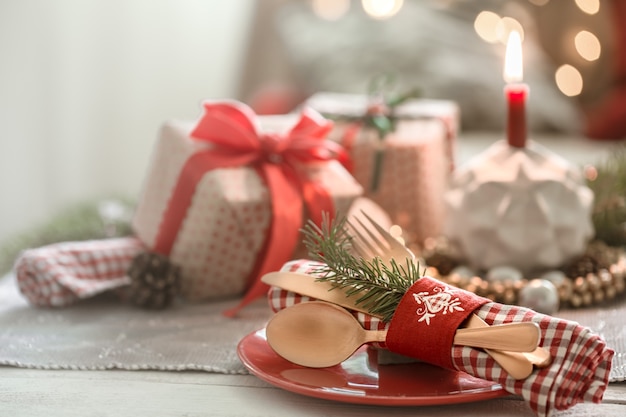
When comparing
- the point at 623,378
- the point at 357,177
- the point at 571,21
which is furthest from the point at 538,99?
the point at 623,378

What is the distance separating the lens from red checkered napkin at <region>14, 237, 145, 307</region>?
38.9 inches

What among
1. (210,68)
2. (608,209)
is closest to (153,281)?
(608,209)

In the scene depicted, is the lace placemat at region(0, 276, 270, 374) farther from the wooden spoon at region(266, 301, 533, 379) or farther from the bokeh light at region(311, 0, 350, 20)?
the bokeh light at region(311, 0, 350, 20)

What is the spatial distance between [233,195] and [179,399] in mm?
335

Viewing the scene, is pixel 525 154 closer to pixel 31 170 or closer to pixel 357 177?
pixel 357 177

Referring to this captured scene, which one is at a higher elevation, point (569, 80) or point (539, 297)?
point (569, 80)

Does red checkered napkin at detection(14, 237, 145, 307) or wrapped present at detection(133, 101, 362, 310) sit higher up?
wrapped present at detection(133, 101, 362, 310)

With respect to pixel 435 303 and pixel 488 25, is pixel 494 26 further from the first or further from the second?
pixel 435 303

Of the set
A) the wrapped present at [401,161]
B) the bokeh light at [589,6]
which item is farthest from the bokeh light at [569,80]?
the wrapped present at [401,161]

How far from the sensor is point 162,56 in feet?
7.07

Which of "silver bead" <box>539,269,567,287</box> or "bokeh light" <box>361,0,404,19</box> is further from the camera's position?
"bokeh light" <box>361,0,404,19</box>

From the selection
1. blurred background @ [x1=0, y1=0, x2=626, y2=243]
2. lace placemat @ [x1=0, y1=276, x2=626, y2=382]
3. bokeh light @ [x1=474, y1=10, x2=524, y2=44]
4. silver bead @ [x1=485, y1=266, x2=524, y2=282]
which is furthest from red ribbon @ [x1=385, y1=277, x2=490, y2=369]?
bokeh light @ [x1=474, y1=10, x2=524, y2=44]

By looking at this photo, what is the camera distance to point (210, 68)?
7.53ft

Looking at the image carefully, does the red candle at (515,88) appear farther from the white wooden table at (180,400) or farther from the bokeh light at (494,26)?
the bokeh light at (494,26)
